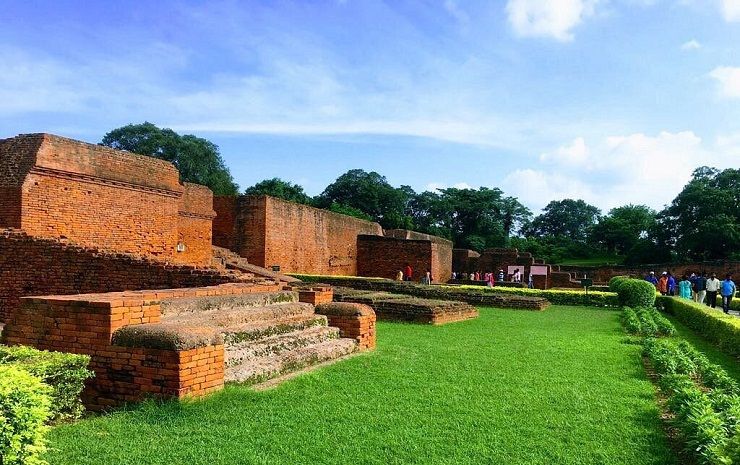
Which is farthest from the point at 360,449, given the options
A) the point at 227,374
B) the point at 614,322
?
the point at 614,322

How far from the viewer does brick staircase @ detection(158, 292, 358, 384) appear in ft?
16.5

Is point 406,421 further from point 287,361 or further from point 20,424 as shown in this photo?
point 20,424

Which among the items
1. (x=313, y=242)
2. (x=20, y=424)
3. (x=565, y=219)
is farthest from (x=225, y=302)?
(x=565, y=219)

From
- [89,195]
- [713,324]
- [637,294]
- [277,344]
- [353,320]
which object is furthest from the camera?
[637,294]

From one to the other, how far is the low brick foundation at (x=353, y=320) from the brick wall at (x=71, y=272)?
1743mm

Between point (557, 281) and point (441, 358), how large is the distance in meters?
24.1

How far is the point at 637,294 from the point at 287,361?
13921 millimetres

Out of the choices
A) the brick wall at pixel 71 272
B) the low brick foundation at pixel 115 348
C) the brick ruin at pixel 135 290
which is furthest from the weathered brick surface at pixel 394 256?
the low brick foundation at pixel 115 348

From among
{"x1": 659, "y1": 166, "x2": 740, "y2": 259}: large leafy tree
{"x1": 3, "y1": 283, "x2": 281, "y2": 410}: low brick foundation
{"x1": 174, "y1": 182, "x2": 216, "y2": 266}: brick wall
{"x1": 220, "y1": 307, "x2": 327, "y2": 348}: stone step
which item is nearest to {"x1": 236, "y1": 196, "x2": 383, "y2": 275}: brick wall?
{"x1": 174, "y1": 182, "x2": 216, "y2": 266}: brick wall

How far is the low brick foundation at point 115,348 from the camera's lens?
418cm

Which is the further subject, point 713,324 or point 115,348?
point 713,324

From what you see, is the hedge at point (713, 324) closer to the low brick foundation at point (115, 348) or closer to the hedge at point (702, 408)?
the hedge at point (702, 408)

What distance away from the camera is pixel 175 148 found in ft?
152

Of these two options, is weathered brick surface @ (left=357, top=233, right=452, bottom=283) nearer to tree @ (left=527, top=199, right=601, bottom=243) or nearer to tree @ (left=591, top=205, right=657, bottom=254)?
tree @ (left=591, top=205, right=657, bottom=254)
